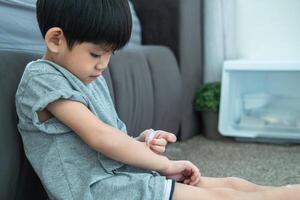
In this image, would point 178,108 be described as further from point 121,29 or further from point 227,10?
point 121,29

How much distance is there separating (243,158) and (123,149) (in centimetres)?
76

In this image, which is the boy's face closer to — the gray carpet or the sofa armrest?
the gray carpet

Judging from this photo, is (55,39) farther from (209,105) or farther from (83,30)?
(209,105)

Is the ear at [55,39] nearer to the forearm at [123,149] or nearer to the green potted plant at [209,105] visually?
the forearm at [123,149]

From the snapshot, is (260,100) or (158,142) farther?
(260,100)

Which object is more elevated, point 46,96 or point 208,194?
point 46,96

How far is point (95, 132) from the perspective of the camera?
648mm

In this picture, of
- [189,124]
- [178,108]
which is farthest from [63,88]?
[189,124]

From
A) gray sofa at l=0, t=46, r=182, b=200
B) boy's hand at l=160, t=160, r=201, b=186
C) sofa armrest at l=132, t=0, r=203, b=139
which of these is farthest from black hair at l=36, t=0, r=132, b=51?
sofa armrest at l=132, t=0, r=203, b=139

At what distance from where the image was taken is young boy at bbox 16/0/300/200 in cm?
65

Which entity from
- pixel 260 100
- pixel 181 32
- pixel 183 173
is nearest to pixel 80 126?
pixel 183 173

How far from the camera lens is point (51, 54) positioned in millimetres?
704

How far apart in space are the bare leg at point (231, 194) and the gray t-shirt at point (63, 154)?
0.04 metres

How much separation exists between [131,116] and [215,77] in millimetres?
718
